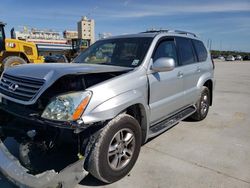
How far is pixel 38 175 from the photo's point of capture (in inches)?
92.2

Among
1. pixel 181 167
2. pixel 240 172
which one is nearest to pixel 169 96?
pixel 181 167

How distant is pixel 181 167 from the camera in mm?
3498

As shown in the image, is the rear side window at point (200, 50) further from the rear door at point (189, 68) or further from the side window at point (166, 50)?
the side window at point (166, 50)

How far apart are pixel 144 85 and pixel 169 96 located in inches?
34.2

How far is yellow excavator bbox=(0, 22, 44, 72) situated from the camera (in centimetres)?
1147

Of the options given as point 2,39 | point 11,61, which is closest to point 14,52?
point 2,39

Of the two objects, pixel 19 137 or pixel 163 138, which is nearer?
pixel 19 137

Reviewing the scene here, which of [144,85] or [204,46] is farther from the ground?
[204,46]

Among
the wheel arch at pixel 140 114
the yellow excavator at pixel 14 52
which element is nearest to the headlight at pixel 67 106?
the wheel arch at pixel 140 114

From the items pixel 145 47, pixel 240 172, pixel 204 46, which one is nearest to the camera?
pixel 240 172

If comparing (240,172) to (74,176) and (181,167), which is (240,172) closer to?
(181,167)

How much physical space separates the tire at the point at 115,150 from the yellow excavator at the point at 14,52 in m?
9.51

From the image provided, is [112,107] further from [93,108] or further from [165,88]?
[165,88]

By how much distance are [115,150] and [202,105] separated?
3.31 meters
